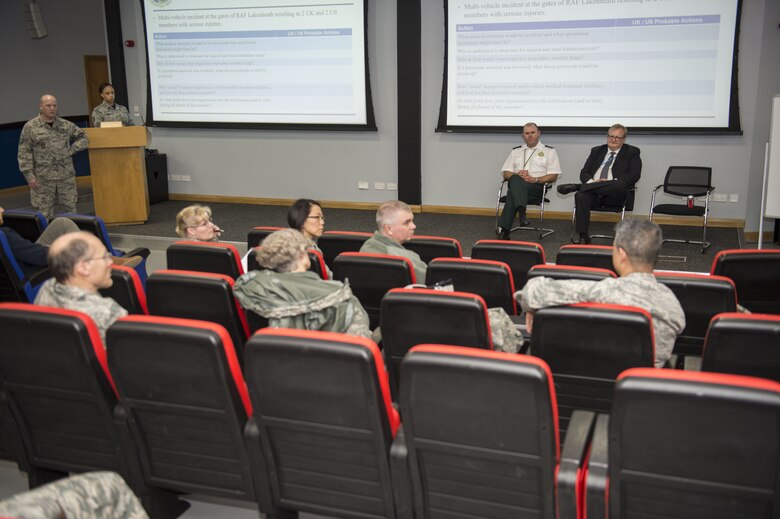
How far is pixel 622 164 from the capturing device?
7.55m

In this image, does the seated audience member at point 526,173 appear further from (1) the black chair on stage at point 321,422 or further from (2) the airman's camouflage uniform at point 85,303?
(1) the black chair on stage at point 321,422

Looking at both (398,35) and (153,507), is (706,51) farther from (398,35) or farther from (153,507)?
(153,507)

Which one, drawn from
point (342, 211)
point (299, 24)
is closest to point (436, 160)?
point (342, 211)

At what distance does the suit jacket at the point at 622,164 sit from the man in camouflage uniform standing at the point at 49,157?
5496 mm

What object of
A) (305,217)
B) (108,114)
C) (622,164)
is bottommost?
(305,217)

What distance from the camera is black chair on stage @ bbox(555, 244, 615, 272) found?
13.0 feet

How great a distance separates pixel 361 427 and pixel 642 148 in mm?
7010

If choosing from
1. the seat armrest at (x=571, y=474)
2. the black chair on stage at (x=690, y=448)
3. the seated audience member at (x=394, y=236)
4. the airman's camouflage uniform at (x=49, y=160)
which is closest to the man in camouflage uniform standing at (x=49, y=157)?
the airman's camouflage uniform at (x=49, y=160)

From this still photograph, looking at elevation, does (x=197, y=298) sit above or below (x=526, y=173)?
below

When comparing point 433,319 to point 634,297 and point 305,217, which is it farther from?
point 305,217

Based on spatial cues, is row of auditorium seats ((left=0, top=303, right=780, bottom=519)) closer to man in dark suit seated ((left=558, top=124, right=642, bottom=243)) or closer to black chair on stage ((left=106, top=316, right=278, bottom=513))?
black chair on stage ((left=106, top=316, right=278, bottom=513))

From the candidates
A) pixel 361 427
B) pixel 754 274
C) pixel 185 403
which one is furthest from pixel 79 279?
pixel 754 274

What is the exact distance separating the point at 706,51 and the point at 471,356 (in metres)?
7.10

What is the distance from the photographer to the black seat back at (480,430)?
185 centimetres
